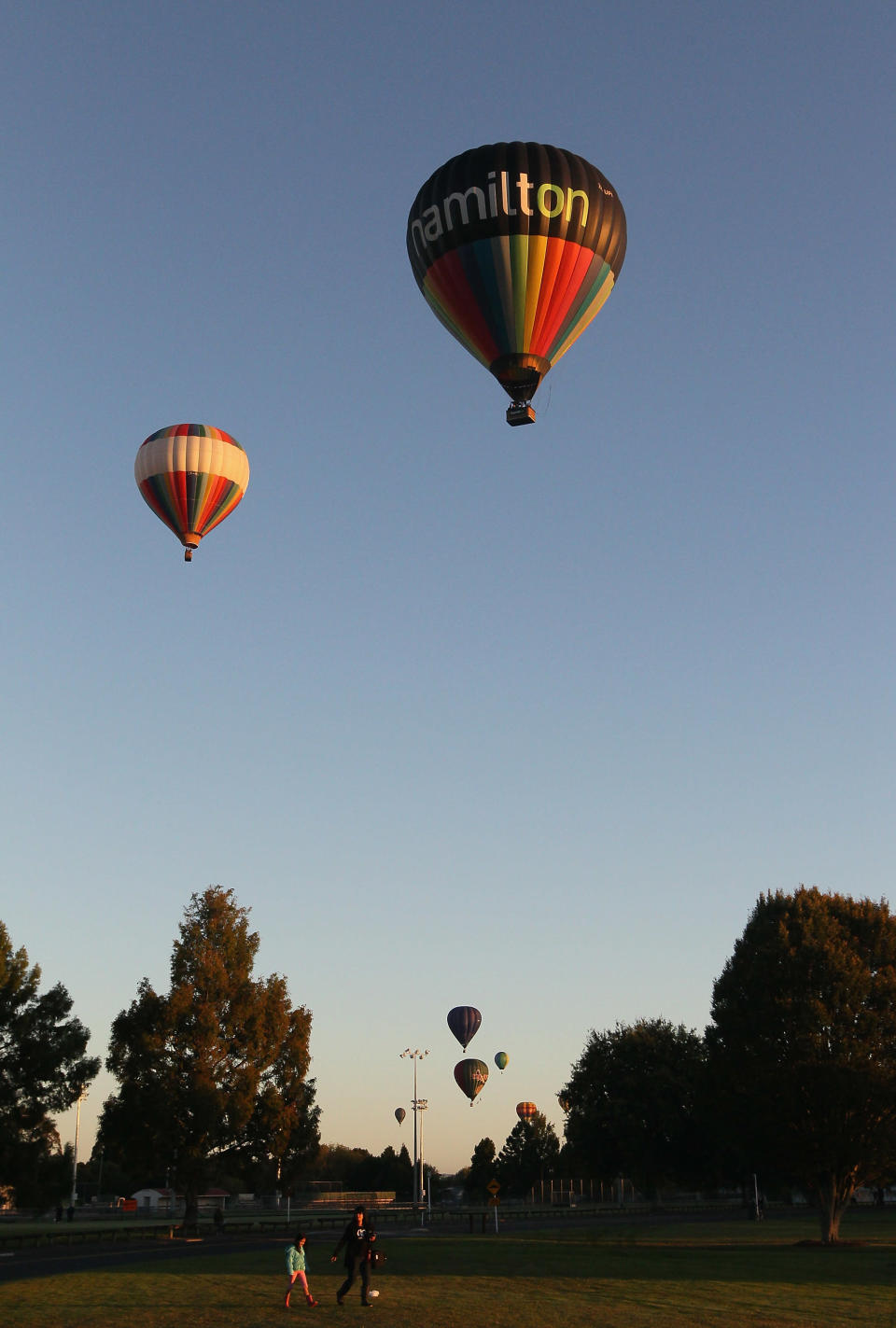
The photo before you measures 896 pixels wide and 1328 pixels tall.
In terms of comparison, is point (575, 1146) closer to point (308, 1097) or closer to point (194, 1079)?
point (308, 1097)

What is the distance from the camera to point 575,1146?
79.6 meters

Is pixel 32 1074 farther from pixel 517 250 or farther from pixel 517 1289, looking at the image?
pixel 517 250

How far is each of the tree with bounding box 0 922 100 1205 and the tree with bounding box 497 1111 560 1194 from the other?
87.3 m

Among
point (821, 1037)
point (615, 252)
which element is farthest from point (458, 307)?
point (821, 1037)

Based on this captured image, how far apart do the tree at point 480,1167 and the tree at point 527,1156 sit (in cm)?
231

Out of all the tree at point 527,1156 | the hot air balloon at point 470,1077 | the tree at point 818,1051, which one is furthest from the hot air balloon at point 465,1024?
the tree at point 527,1156

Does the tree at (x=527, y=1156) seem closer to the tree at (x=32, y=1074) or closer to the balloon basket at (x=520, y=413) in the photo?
the tree at (x=32, y=1074)

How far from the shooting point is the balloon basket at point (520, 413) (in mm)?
40219

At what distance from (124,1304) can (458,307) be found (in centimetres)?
3097

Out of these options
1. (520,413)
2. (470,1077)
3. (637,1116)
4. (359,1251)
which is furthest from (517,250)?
(470,1077)

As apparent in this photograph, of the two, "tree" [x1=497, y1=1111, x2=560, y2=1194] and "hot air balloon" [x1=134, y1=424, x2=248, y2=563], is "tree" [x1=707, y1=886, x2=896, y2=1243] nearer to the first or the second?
"hot air balloon" [x1=134, y1=424, x2=248, y2=563]

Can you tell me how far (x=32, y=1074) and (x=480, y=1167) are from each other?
106704 mm

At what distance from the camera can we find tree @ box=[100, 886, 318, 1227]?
52.4 meters

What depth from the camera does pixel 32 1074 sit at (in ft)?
170
